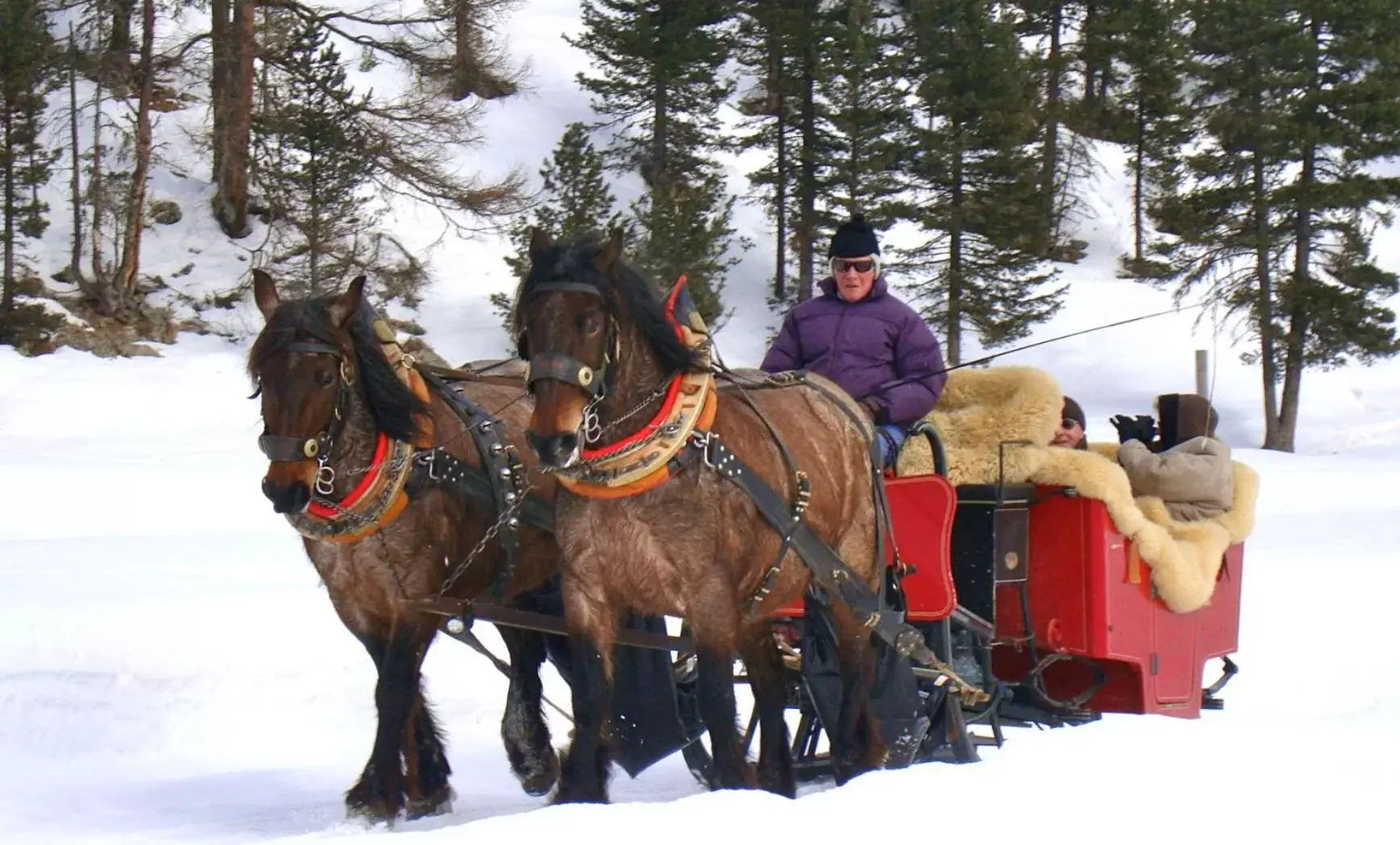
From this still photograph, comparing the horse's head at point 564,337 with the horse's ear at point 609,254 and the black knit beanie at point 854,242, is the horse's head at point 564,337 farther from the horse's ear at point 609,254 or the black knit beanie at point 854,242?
the black knit beanie at point 854,242

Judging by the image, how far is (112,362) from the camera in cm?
2400

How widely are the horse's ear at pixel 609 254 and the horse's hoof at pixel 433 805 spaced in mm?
2122

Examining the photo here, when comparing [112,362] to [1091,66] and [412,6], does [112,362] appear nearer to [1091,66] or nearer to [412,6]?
[412,6]

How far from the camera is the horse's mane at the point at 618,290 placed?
15.2 ft

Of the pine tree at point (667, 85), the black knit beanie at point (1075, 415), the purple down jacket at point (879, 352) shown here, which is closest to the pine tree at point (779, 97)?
the pine tree at point (667, 85)

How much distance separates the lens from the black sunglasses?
20.6 ft

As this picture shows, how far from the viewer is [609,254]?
15.3 feet

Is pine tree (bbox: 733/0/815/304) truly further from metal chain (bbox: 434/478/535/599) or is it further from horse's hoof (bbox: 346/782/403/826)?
horse's hoof (bbox: 346/782/403/826)

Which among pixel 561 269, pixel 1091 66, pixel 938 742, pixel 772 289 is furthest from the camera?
pixel 1091 66

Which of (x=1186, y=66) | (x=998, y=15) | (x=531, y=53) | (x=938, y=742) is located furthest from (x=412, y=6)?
(x=938, y=742)

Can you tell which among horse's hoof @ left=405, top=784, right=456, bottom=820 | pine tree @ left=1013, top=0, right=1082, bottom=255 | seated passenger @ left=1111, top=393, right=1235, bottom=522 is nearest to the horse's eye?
horse's hoof @ left=405, top=784, right=456, bottom=820

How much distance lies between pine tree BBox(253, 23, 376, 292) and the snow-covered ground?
11.1 ft

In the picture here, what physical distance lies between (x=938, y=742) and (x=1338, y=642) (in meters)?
5.58

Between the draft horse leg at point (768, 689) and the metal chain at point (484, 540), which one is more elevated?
the metal chain at point (484, 540)
